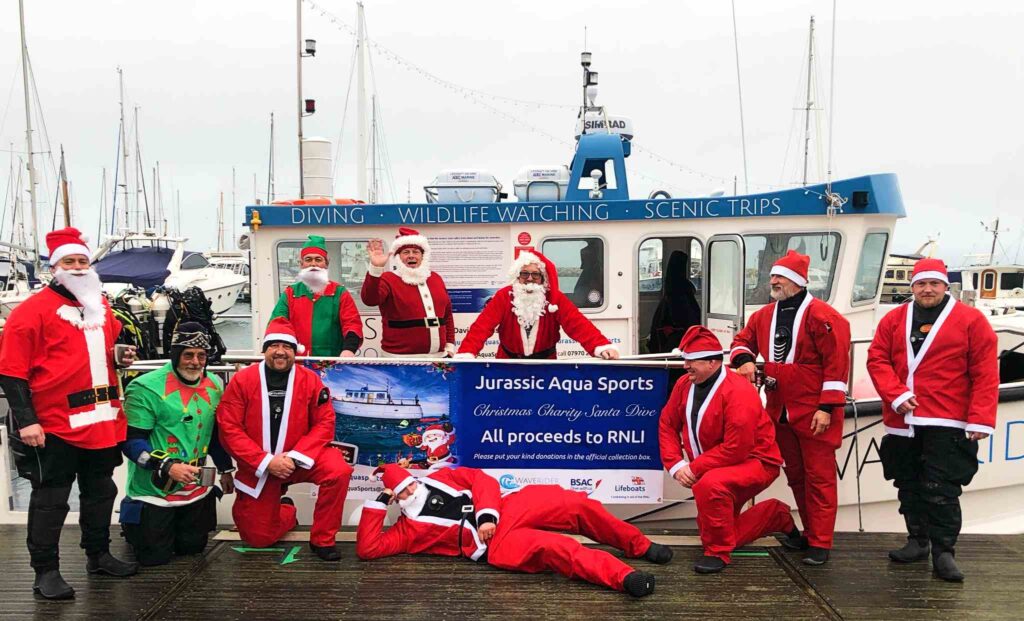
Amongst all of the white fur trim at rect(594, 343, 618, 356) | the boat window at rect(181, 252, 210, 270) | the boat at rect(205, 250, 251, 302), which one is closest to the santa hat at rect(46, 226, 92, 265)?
the white fur trim at rect(594, 343, 618, 356)

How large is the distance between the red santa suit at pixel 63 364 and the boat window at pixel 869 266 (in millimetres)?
6199

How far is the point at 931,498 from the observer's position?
14.3 feet

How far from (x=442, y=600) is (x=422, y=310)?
260cm

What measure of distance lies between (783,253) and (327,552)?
15.8 ft

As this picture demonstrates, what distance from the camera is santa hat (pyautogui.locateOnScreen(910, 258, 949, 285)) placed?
436 centimetres

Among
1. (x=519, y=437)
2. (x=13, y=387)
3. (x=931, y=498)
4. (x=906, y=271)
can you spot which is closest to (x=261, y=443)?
(x=13, y=387)

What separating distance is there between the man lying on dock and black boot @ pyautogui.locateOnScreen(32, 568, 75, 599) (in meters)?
1.59

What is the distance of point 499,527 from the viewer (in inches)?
180

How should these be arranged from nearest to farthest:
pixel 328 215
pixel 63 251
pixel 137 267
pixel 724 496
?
pixel 63 251
pixel 724 496
pixel 328 215
pixel 137 267

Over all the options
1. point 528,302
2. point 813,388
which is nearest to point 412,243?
point 528,302

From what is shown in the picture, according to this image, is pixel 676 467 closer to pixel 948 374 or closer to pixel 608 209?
pixel 948 374

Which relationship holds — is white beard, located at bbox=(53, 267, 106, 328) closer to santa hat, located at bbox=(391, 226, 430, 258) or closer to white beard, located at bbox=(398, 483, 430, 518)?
white beard, located at bbox=(398, 483, 430, 518)

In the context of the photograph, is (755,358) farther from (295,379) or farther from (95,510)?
(95,510)

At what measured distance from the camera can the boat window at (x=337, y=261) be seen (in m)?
7.43
